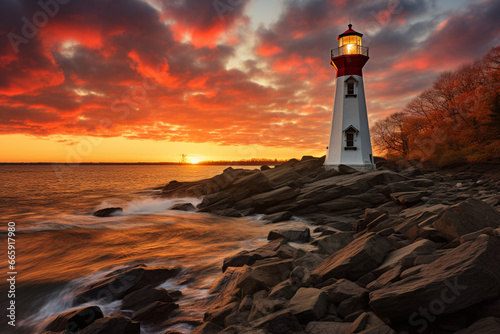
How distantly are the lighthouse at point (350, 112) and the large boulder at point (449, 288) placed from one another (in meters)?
22.6

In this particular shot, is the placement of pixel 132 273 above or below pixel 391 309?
below

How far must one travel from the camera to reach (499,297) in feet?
12.5

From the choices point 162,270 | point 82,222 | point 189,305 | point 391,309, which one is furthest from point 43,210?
point 391,309

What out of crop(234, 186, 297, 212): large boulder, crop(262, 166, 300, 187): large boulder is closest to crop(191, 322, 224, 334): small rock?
crop(234, 186, 297, 212): large boulder

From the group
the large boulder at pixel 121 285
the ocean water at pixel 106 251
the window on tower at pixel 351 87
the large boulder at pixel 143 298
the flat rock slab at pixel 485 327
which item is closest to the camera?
the flat rock slab at pixel 485 327

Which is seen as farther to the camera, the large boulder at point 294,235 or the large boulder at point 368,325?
the large boulder at point 294,235

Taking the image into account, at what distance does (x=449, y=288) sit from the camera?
386 cm

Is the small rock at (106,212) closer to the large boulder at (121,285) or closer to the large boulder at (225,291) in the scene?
the large boulder at (121,285)

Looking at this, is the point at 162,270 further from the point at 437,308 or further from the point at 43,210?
the point at 43,210

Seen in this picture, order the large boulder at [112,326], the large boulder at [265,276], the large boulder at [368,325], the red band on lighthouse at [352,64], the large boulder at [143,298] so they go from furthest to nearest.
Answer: the red band on lighthouse at [352,64] → the large boulder at [143,298] → the large boulder at [265,276] → the large boulder at [112,326] → the large boulder at [368,325]

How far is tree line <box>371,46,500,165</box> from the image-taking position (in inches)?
1187

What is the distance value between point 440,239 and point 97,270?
11.3m

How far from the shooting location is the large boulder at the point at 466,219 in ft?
20.2

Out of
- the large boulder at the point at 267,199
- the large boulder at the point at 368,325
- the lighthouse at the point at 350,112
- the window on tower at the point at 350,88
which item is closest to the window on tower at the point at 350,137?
the lighthouse at the point at 350,112
